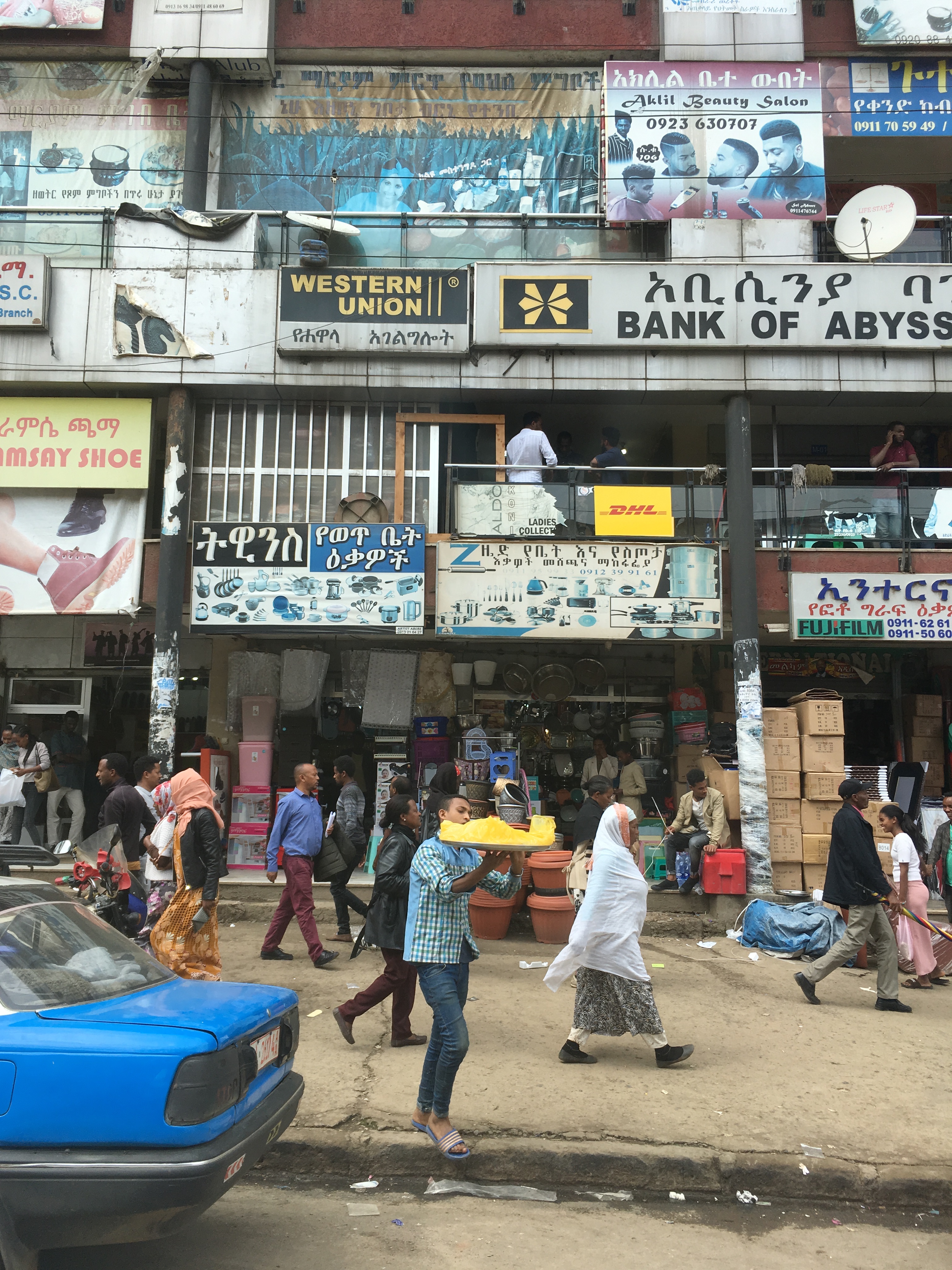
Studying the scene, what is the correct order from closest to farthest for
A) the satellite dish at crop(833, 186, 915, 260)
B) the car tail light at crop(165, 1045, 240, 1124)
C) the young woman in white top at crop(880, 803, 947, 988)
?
the car tail light at crop(165, 1045, 240, 1124), the young woman in white top at crop(880, 803, 947, 988), the satellite dish at crop(833, 186, 915, 260)

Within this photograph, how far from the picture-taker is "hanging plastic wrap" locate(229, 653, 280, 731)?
41.2 feet

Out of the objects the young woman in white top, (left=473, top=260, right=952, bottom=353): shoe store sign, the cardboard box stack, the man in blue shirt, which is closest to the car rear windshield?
the man in blue shirt

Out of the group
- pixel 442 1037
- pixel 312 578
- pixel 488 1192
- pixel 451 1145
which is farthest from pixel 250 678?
pixel 488 1192

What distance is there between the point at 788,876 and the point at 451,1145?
289 inches

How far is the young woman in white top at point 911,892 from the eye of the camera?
Result: 8.47 m

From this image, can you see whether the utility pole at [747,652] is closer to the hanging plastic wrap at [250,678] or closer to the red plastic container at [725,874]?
the red plastic container at [725,874]

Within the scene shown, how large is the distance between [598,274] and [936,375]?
4.46 meters

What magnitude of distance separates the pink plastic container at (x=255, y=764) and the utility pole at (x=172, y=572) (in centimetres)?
102

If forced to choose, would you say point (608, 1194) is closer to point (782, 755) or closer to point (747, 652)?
point (782, 755)

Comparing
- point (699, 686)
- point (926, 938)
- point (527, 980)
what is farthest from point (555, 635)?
point (926, 938)

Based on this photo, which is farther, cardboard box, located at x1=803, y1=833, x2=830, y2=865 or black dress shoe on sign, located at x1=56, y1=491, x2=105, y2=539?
black dress shoe on sign, located at x1=56, y1=491, x2=105, y2=539

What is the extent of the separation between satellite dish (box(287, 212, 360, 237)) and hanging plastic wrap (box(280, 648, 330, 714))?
18.1 ft

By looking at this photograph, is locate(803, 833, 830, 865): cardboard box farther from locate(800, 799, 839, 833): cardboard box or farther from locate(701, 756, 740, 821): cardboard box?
locate(701, 756, 740, 821): cardboard box

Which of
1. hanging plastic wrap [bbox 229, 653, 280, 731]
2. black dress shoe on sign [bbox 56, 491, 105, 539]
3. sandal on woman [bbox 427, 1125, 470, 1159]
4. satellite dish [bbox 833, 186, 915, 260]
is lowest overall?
sandal on woman [bbox 427, 1125, 470, 1159]
